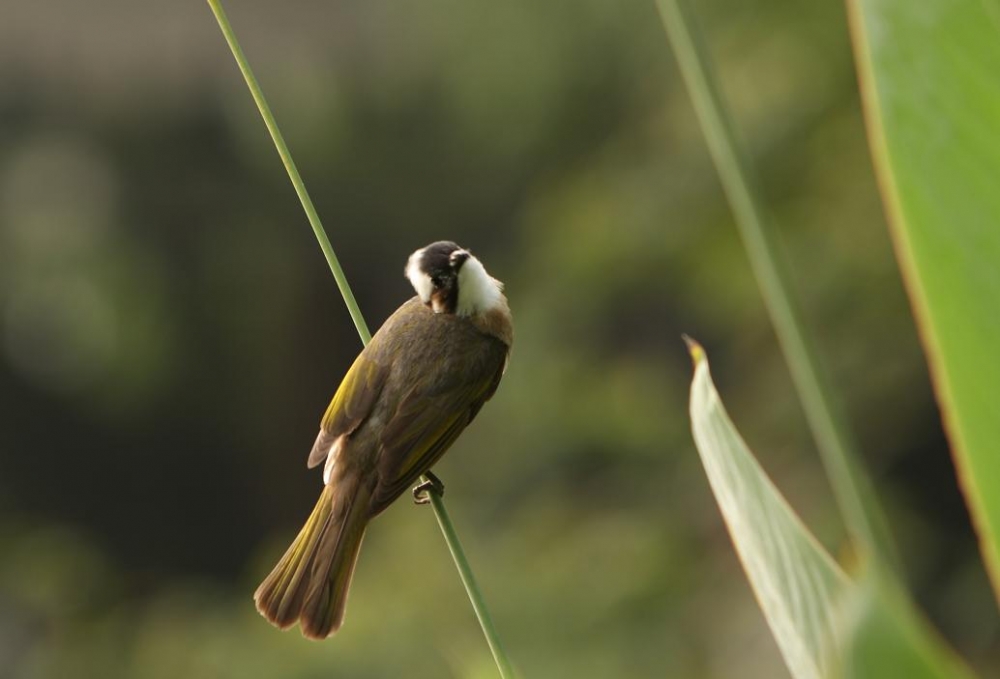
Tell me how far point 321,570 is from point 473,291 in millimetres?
376

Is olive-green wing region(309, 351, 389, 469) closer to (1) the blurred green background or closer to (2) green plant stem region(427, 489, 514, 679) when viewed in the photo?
(2) green plant stem region(427, 489, 514, 679)

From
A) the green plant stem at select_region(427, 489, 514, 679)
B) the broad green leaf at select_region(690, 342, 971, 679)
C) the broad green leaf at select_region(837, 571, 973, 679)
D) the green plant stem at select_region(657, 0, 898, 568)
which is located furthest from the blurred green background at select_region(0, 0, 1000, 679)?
the broad green leaf at select_region(837, 571, 973, 679)

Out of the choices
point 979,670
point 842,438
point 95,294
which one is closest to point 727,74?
point 979,670

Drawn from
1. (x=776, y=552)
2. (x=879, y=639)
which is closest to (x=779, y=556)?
(x=776, y=552)

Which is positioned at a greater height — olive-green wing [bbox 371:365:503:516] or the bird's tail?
olive-green wing [bbox 371:365:503:516]

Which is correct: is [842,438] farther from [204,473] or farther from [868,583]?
[204,473]

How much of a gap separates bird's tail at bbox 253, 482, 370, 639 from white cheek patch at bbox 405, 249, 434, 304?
9.0 inches

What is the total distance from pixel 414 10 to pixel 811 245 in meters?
2.32

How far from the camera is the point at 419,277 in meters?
1.27

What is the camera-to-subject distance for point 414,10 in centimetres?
525

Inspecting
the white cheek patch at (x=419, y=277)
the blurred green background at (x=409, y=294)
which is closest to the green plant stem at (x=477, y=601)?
the white cheek patch at (x=419, y=277)

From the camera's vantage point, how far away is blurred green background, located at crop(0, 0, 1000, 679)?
362cm

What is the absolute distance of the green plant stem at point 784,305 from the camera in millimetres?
409

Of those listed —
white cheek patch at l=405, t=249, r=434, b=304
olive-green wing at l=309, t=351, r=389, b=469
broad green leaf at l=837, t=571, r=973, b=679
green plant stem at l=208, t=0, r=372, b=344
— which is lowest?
olive-green wing at l=309, t=351, r=389, b=469
